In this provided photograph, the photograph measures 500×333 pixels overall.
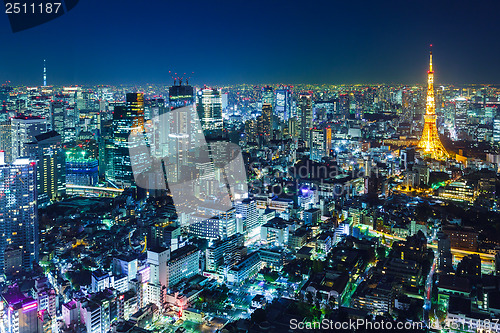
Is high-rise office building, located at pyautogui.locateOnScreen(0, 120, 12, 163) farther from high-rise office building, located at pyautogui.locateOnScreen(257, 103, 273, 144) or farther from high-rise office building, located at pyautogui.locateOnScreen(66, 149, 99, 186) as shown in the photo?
high-rise office building, located at pyautogui.locateOnScreen(257, 103, 273, 144)

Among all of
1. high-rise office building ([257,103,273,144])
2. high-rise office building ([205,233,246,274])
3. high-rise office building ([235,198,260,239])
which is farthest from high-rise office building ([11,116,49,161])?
high-rise office building ([257,103,273,144])

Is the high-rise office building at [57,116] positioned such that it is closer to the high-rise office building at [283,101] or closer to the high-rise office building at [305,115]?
the high-rise office building at [305,115]

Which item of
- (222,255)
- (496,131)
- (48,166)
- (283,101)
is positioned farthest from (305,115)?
(222,255)

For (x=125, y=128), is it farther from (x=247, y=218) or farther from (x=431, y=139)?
(x=431, y=139)

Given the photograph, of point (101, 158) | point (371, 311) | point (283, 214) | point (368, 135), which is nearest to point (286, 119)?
point (368, 135)

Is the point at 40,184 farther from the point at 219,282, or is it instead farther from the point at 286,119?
the point at 286,119
